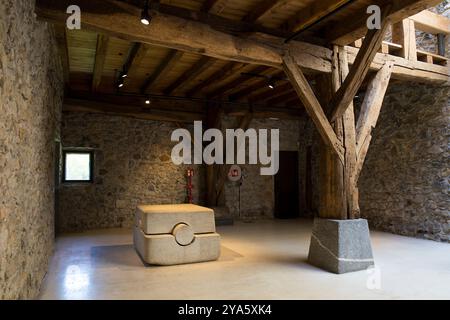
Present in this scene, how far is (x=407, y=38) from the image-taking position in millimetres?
5238

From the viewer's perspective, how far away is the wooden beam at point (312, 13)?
3.55 metres

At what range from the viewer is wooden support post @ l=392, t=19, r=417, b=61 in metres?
5.23

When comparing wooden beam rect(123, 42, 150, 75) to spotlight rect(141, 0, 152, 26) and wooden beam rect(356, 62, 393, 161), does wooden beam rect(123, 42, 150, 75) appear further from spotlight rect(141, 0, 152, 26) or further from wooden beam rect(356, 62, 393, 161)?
Answer: wooden beam rect(356, 62, 393, 161)

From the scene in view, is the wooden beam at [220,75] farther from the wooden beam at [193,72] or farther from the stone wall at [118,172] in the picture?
the stone wall at [118,172]

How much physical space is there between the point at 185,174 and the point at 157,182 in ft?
2.25

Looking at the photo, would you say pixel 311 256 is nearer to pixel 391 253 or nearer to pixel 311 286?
pixel 311 286

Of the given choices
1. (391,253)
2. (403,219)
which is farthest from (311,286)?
(403,219)

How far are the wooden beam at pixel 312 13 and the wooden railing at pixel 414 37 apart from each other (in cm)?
125

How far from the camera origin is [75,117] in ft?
23.4

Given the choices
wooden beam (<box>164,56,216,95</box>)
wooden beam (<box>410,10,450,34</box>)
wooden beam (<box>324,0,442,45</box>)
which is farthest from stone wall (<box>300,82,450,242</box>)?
wooden beam (<box>164,56,216,95</box>)

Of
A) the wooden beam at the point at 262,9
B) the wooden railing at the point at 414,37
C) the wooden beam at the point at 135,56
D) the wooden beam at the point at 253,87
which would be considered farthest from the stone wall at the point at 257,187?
the wooden beam at the point at 262,9

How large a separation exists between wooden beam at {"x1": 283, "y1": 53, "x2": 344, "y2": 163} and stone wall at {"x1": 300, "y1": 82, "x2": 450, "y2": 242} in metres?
2.87

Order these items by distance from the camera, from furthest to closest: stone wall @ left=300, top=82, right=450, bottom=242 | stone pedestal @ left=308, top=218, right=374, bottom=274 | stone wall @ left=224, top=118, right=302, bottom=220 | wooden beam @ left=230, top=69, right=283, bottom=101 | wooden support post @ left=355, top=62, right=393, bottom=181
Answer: stone wall @ left=224, top=118, right=302, bottom=220 → wooden beam @ left=230, top=69, right=283, bottom=101 → stone wall @ left=300, top=82, right=450, bottom=242 → wooden support post @ left=355, top=62, right=393, bottom=181 → stone pedestal @ left=308, top=218, right=374, bottom=274

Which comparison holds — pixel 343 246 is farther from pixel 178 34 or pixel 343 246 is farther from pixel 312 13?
pixel 178 34
